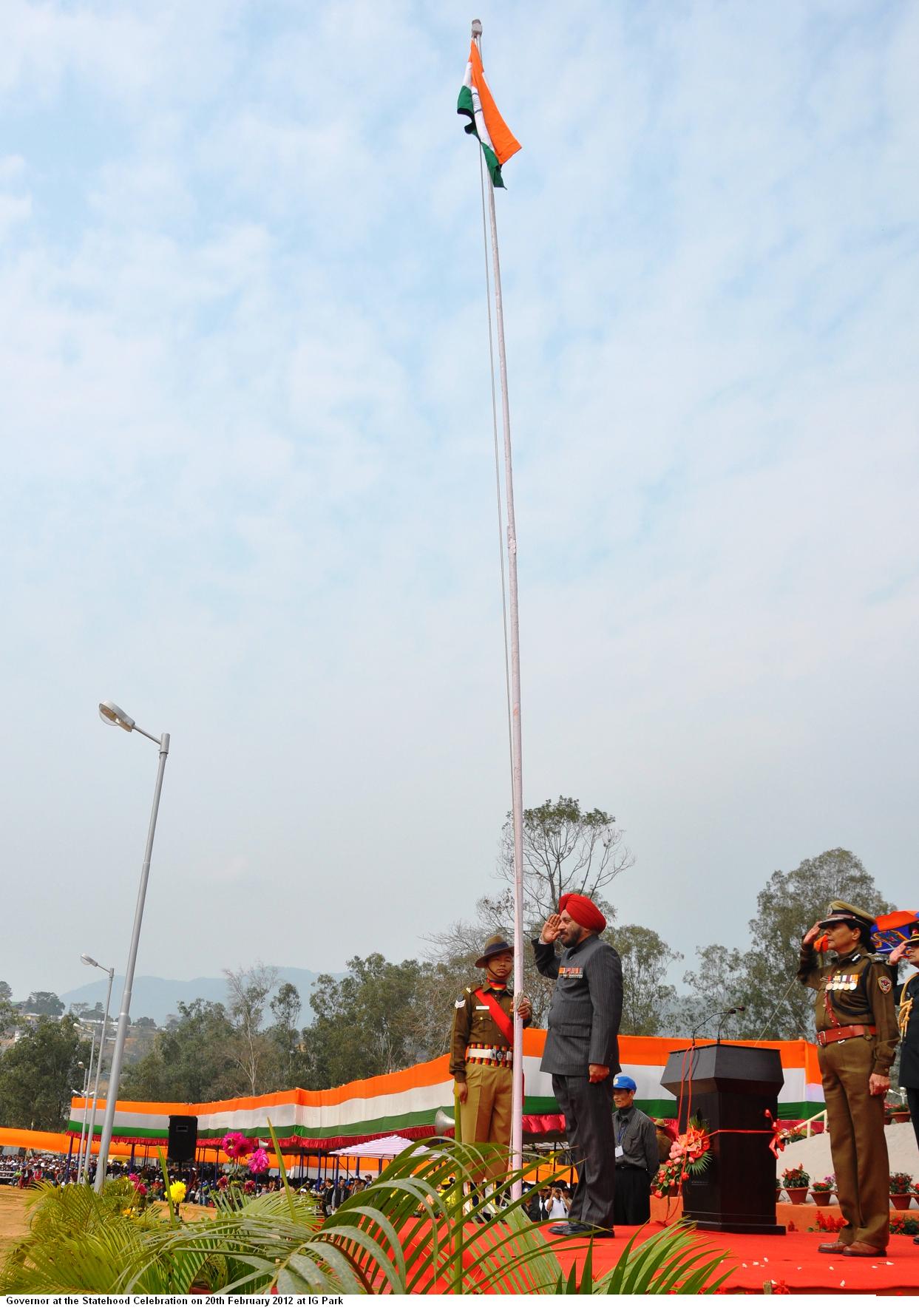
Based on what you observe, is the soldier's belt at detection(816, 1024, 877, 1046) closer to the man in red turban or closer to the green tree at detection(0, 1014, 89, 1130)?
the man in red turban

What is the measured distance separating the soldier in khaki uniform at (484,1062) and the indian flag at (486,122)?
23.3 ft

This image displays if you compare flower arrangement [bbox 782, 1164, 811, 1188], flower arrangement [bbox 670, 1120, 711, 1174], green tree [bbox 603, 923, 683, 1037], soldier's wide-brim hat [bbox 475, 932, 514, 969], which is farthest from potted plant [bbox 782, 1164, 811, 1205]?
green tree [bbox 603, 923, 683, 1037]

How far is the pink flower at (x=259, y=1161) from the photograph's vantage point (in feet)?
24.6

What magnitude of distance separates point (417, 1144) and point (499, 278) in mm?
8276

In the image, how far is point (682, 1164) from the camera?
598 centimetres

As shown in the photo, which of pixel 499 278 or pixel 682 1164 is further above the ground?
pixel 499 278

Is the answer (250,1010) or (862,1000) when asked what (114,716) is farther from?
(250,1010)

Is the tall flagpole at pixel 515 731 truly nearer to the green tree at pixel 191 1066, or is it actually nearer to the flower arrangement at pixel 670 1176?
the flower arrangement at pixel 670 1176

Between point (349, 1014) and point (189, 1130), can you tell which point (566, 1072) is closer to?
point (189, 1130)

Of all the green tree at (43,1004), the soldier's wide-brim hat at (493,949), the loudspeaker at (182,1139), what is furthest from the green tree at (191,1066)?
the green tree at (43,1004)

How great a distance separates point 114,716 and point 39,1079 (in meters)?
62.5

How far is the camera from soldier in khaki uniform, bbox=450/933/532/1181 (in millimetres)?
7145
